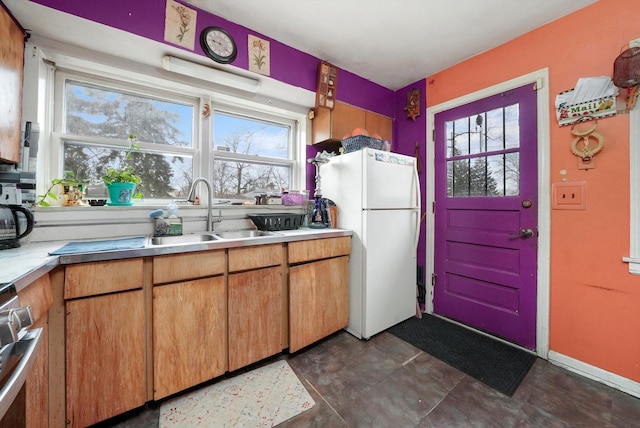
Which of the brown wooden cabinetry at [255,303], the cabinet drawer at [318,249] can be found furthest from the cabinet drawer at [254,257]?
the cabinet drawer at [318,249]

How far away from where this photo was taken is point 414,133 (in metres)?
2.91

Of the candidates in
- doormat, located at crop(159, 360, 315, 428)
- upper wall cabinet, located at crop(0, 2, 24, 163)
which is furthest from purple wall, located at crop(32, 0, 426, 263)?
doormat, located at crop(159, 360, 315, 428)

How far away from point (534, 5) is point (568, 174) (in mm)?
1232

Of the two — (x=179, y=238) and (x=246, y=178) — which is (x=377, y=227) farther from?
(x=179, y=238)

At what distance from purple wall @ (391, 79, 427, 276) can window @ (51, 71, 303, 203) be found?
1277mm

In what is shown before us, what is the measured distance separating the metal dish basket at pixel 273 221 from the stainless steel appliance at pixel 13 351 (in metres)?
1.46

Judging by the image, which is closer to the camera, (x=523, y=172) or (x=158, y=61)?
(x=158, y=61)

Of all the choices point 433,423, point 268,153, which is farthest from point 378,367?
point 268,153

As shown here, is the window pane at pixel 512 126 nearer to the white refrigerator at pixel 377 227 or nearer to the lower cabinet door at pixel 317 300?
the white refrigerator at pixel 377 227

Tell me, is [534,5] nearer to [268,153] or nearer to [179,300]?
[268,153]

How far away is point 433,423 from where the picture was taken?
1.33 metres

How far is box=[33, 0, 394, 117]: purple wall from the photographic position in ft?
4.98

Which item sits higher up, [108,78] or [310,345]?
[108,78]

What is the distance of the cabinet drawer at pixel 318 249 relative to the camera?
6.14 feet
